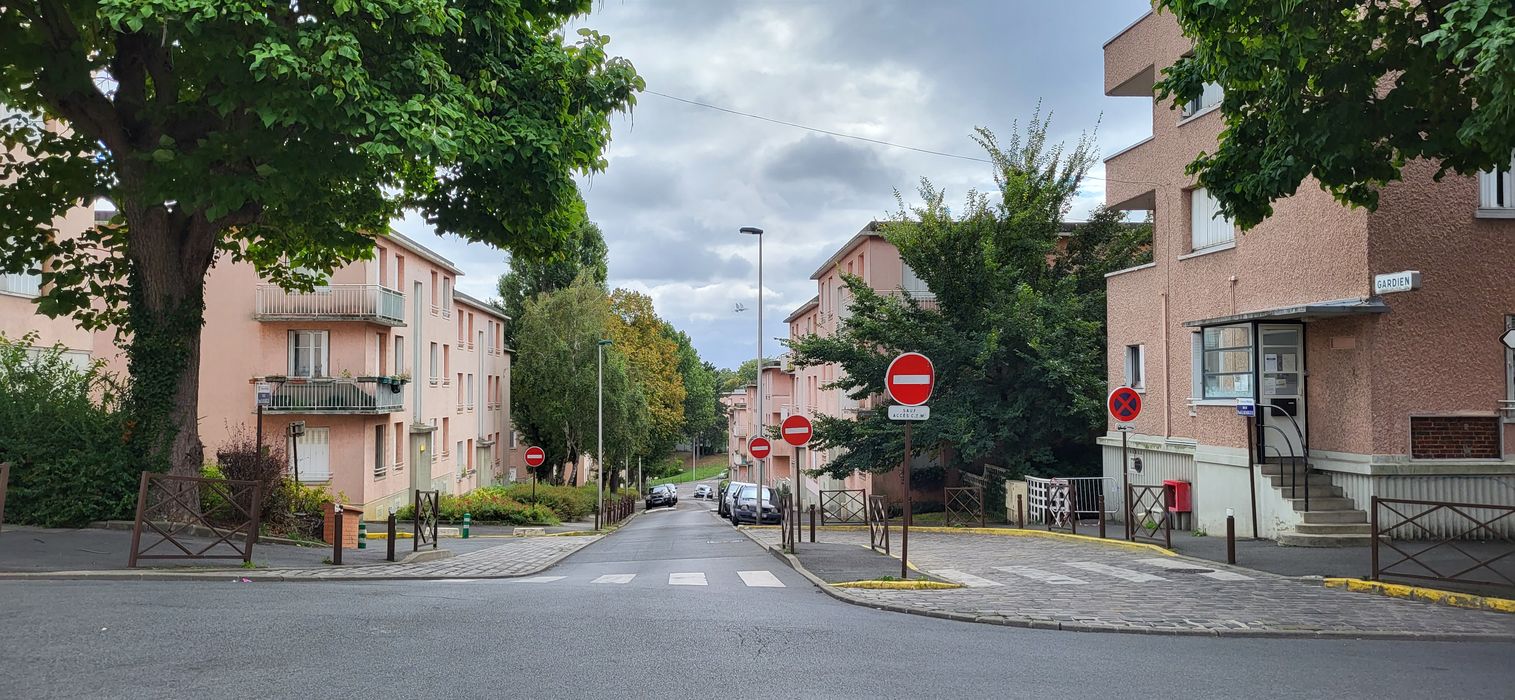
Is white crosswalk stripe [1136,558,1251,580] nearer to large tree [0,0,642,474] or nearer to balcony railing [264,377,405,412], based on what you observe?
large tree [0,0,642,474]

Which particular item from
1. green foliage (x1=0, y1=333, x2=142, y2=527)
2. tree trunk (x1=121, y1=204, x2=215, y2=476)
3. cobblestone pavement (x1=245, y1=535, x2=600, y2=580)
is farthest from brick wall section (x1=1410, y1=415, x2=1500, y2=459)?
green foliage (x1=0, y1=333, x2=142, y2=527)

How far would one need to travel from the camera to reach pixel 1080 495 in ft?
85.1

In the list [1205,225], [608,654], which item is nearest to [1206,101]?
[1205,225]

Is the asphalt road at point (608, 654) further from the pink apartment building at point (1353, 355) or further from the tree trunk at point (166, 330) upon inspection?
the pink apartment building at point (1353, 355)

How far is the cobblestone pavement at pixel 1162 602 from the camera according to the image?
9.39m

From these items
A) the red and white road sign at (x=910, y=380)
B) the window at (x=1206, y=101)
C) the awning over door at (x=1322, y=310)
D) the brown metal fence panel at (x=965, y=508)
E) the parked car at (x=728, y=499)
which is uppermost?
the window at (x=1206, y=101)

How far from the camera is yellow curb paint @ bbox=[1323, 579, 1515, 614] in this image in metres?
10.3

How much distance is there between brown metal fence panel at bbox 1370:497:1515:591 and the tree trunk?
1559 centimetres

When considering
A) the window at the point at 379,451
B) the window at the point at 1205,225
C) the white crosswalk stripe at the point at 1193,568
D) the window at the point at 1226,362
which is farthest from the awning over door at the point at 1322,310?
the window at the point at 379,451

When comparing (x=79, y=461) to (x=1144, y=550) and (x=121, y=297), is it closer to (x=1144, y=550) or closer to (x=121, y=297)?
(x=121, y=297)

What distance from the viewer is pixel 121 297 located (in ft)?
52.8

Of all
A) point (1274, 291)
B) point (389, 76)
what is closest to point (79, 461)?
point (389, 76)

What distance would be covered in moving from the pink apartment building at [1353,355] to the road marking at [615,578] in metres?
9.64

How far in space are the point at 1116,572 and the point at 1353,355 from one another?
556cm
